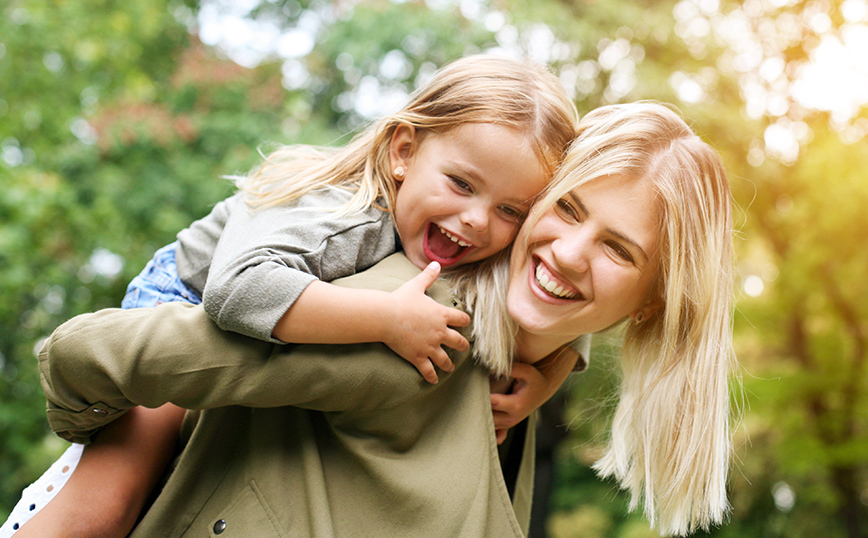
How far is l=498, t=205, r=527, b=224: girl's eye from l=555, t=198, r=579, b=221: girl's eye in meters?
0.18

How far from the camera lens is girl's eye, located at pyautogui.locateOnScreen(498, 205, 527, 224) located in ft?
6.48

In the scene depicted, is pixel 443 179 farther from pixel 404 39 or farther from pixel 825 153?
pixel 825 153

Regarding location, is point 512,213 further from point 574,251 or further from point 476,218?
point 574,251

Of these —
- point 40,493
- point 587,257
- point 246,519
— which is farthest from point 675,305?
point 40,493

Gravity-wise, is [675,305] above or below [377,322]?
below

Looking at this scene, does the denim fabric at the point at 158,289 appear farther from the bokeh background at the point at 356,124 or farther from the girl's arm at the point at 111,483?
the bokeh background at the point at 356,124

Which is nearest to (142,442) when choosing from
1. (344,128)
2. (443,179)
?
(443,179)

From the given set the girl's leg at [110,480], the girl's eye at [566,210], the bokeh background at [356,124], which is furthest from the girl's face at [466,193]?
the bokeh background at [356,124]

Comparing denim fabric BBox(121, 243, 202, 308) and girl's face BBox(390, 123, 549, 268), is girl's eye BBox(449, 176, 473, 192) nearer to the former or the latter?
girl's face BBox(390, 123, 549, 268)

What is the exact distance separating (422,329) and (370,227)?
401mm

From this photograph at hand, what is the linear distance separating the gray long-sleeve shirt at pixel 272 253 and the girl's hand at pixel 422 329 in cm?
21

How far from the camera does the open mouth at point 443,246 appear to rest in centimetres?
200

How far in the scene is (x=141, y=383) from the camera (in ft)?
4.77

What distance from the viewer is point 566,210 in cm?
180
